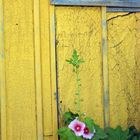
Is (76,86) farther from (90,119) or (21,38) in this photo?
(21,38)

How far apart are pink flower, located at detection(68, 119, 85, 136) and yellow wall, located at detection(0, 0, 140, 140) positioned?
0.23 metres

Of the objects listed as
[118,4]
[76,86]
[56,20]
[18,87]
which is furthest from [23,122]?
[118,4]

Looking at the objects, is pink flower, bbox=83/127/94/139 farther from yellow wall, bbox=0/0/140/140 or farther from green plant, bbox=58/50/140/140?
yellow wall, bbox=0/0/140/140

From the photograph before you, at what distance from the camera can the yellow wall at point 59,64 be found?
4.13m

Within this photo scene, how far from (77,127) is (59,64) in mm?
620

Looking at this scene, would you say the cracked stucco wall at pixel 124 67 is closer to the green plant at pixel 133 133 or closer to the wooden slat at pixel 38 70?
the green plant at pixel 133 133

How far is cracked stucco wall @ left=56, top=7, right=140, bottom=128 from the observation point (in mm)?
4301

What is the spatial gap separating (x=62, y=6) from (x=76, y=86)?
2.49ft

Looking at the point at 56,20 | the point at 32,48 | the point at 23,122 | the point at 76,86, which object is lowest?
the point at 23,122

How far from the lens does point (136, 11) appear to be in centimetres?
458

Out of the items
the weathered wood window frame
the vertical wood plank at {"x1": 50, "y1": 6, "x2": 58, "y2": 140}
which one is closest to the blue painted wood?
the weathered wood window frame

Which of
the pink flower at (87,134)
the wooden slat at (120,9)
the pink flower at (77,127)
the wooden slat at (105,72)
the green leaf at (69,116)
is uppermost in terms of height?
the wooden slat at (120,9)

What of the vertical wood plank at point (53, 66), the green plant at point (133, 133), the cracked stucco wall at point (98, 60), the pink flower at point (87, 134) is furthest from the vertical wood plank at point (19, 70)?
the green plant at point (133, 133)

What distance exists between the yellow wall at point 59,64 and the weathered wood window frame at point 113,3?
0.18 ft
